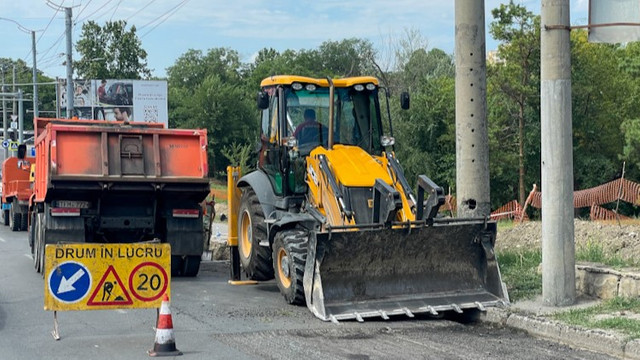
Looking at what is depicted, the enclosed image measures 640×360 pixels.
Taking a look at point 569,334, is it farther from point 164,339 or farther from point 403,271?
point 164,339

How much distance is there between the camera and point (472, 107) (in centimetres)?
1260

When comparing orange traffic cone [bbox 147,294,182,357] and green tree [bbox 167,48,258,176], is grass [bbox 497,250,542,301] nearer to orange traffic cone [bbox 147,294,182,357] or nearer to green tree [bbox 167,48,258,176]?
orange traffic cone [bbox 147,294,182,357]

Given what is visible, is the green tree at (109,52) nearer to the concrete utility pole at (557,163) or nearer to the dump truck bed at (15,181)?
the dump truck bed at (15,181)

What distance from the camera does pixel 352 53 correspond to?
299 feet

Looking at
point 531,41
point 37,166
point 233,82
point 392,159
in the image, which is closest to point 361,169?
point 392,159

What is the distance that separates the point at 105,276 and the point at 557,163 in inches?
222

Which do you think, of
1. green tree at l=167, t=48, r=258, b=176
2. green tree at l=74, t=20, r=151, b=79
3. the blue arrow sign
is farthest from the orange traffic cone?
green tree at l=74, t=20, r=151, b=79

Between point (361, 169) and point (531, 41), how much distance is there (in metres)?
28.8

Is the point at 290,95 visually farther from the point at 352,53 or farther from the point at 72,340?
the point at 352,53

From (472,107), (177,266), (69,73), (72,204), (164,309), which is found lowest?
(177,266)

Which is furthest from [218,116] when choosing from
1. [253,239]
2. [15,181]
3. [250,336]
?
[250,336]

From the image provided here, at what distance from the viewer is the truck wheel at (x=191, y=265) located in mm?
15703

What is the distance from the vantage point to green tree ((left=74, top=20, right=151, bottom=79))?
2509 inches

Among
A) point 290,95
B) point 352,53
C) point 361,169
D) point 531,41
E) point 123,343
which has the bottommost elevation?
point 123,343
